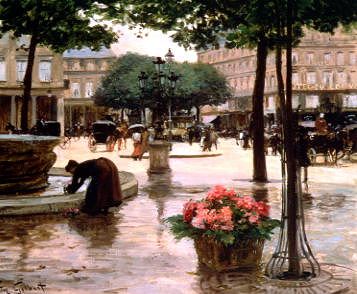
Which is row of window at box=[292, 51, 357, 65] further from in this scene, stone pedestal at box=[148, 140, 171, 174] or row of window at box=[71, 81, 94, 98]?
stone pedestal at box=[148, 140, 171, 174]

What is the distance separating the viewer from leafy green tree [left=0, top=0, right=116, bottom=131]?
20.9m

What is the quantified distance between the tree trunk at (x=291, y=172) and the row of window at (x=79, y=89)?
73.5m

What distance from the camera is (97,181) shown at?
11367 mm

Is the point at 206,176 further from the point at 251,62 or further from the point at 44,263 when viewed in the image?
the point at 251,62

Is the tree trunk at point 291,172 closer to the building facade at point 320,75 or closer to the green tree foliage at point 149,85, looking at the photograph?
the building facade at point 320,75

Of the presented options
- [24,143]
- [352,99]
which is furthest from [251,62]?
[24,143]

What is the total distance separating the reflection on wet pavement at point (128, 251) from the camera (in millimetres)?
6742

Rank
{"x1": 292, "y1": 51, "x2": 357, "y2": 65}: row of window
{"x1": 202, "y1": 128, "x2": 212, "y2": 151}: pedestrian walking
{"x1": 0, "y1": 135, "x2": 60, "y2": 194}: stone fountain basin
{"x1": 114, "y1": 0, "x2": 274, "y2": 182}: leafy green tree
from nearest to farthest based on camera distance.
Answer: {"x1": 0, "y1": 135, "x2": 60, "y2": 194}: stone fountain basin → {"x1": 114, "y1": 0, "x2": 274, "y2": 182}: leafy green tree → {"x1": 202, "y1": 128, "x2": 212, "y2": 151}: pedestrian walking → {"x1": 292, "y1": 51, "x2": 357, "y2": 65}: row of window

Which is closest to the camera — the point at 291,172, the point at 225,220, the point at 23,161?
the point at 291,172

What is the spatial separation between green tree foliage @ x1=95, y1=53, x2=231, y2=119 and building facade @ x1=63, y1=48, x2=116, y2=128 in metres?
3.37

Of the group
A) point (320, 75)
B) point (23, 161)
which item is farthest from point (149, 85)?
point (23, 161)

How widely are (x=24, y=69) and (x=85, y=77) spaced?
99.3 ft

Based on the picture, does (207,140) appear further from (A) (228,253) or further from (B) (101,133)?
(A) (228,253)
